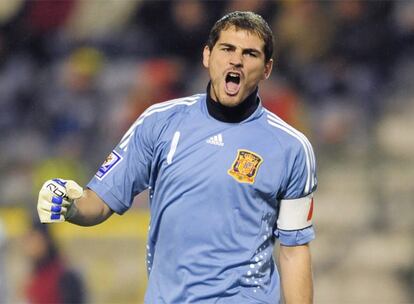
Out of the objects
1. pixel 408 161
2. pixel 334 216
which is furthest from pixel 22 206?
pixel 408 161

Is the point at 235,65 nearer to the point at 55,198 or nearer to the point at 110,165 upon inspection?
the point at 110,165

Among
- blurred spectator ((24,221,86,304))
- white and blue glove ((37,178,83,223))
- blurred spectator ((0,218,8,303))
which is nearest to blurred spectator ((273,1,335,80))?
blurred spectator ((24,221,86,304))

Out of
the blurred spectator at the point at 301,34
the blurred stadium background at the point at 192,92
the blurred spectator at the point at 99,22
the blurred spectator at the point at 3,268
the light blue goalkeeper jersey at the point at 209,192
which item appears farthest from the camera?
the blurred spectator at the point at 99,22

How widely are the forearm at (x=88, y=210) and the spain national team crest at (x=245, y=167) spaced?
1.72ft

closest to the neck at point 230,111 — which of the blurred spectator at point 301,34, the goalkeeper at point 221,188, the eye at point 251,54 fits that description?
the goalkeeper at point 221,188

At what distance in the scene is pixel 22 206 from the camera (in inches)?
348

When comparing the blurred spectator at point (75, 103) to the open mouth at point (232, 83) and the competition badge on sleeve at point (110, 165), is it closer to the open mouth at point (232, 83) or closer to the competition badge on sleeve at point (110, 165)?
the competition badge on sleeve at point (110, 165)

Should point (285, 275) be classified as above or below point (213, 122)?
below

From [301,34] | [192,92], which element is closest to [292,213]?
[192,92]

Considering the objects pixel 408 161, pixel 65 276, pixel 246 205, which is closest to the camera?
pixel 246 205

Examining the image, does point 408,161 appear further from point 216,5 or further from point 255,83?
point 255,83

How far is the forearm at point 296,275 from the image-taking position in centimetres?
400

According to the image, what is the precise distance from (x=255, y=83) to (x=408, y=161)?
550 cm

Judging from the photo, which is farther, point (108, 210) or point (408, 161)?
point (408, 161)
